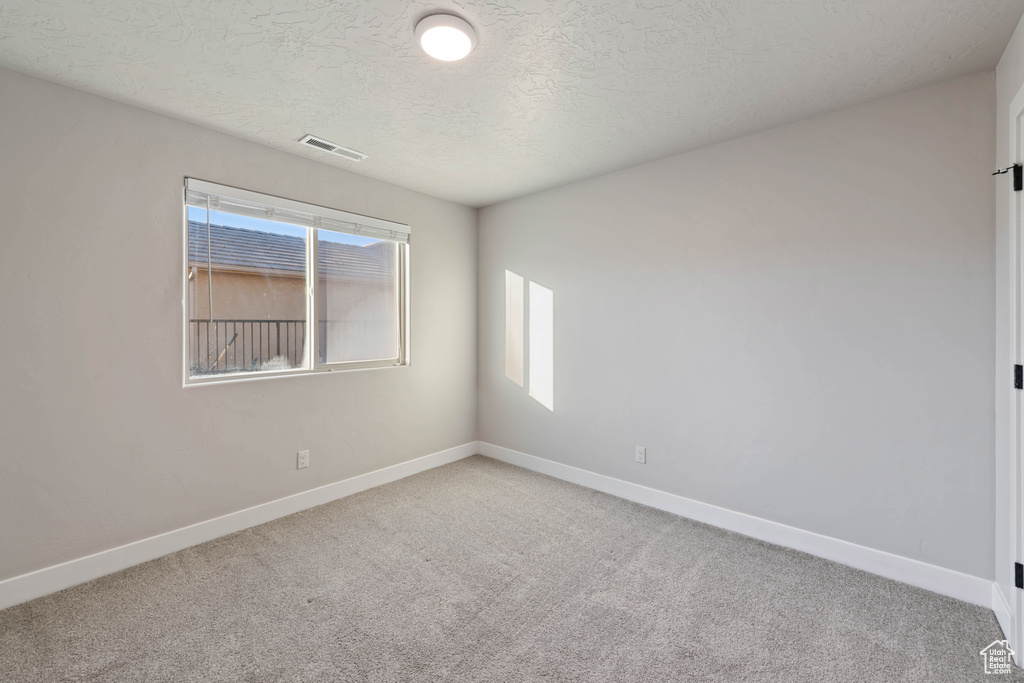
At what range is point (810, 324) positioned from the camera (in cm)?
252

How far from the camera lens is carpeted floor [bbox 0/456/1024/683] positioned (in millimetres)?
1684

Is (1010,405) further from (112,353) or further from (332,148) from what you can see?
(112,353)

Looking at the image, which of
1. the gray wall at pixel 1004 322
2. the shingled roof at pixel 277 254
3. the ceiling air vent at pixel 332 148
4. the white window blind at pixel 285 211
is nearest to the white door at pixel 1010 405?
the gray wall at pixel 1004 322

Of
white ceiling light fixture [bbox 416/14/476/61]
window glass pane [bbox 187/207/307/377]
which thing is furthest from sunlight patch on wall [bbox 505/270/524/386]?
white ceiling light fixture [bbox 416/14/476/61]

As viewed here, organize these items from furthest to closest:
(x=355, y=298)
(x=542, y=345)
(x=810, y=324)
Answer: (x=542, y=345) → (x=355, y=298) → (x=810, y=324)

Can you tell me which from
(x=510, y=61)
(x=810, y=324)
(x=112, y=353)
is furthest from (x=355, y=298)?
(x=810, y=324)

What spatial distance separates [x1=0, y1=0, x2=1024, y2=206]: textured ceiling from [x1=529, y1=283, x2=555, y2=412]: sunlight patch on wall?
4.61 feet

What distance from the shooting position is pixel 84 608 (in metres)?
2.03

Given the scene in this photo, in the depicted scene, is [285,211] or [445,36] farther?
[285,211]

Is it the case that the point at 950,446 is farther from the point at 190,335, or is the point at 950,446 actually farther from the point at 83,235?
the point at 83,235

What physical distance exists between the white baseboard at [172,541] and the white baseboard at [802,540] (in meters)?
1.61

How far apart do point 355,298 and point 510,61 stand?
222 cm

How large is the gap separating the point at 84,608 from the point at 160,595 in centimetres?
30

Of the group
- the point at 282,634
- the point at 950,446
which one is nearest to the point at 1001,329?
the point at 950,446
